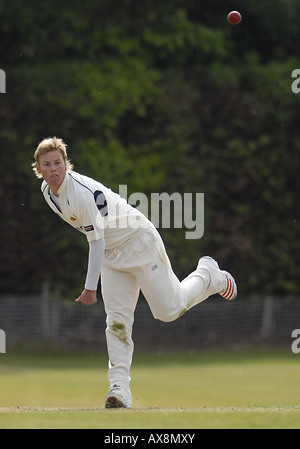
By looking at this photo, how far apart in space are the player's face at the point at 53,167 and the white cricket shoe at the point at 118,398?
1660 millimetres

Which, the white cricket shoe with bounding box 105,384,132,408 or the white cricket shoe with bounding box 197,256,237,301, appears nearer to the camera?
the white cricket shoe with bounding box 105,384,132,408

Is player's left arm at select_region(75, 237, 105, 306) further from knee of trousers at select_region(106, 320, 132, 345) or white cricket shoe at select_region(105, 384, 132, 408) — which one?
white cricket shoe at select_region(105, 384, 132, 408)

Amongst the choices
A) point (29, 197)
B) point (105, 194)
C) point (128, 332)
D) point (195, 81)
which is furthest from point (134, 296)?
point (195, 81)

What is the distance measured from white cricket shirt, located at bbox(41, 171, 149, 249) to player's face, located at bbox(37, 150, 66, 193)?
0.05 metres

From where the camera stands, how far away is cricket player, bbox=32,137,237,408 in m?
7.15

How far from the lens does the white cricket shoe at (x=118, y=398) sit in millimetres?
7305

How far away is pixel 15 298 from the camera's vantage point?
15.5 metres

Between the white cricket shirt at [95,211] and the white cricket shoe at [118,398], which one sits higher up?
the white cricket shirt at [95,211]
